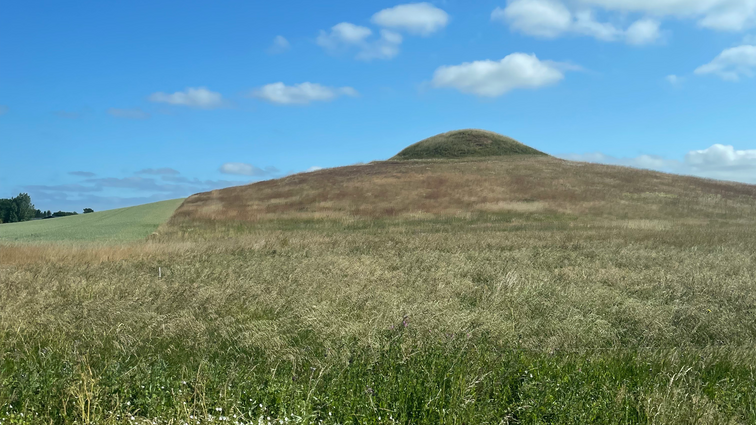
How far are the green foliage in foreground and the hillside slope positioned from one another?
20600 millimetres

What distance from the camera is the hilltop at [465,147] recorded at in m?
80.9

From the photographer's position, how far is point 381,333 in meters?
6.32

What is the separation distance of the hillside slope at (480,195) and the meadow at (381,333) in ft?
54.4

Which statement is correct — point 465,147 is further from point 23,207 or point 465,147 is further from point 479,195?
point 23,207

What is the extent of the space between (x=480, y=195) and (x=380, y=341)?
3397 centimetres

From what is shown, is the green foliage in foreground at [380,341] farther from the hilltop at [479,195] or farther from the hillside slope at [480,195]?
the hillside slope at [480,195]

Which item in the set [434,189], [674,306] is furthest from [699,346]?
[434,189]

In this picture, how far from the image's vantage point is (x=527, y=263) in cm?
1308

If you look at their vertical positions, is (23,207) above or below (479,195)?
above

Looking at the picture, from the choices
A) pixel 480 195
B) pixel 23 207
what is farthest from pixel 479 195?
pixel 23 207

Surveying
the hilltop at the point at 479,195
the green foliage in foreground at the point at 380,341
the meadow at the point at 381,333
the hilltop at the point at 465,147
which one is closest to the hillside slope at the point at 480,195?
the hilltop at the point at 479,195

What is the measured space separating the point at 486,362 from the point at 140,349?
4.53 m

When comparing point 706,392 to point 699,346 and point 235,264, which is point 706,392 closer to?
point 699,346

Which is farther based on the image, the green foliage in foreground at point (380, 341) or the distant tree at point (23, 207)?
the distant tree at point (23, 207)
